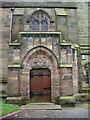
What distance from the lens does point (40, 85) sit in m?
12.5

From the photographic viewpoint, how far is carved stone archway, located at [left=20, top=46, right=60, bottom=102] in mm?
12031

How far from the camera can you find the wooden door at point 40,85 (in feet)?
40.4

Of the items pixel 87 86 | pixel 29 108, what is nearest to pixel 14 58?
pixel 29 108

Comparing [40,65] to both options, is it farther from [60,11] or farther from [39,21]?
[60,11]

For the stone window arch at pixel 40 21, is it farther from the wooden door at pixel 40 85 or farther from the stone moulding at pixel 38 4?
the wooden door at pixel 40 85

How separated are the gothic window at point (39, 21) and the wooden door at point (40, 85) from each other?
15.0 ft

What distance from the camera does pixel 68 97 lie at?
38.5ft

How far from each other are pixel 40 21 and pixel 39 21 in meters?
0.10

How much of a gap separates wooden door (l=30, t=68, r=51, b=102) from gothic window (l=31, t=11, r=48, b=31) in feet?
15.0

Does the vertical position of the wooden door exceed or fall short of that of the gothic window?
it falls short

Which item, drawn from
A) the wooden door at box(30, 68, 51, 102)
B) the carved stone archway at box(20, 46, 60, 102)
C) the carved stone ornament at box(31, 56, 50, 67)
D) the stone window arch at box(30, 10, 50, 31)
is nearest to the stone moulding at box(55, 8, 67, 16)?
the stone window arch at box(30, 10, 50, 31)

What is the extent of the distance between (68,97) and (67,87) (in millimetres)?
751

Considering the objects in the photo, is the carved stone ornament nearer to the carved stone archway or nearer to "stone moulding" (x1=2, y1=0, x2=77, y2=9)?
the carved stone archway

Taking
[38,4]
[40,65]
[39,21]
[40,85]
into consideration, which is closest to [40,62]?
[40,65]
